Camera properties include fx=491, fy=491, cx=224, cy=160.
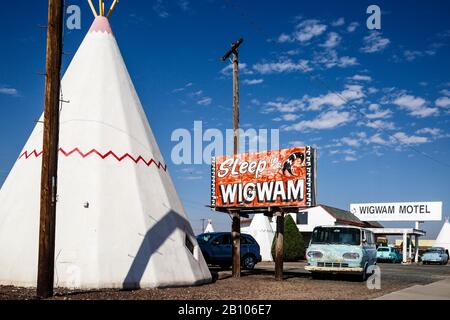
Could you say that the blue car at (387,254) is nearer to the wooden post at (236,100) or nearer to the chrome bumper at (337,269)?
the chrome bumper at (337,269)

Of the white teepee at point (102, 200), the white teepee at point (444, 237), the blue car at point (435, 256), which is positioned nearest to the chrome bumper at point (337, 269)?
the white teepee at point (102, 200)

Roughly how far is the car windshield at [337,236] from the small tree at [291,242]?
15.3 meters

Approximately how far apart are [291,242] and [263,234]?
7.78 feet

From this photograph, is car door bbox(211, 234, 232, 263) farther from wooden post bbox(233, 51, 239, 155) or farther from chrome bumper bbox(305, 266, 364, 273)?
wooden post bbox(233, 51, 239, 155)

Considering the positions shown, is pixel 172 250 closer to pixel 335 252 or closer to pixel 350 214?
pixel 335 252

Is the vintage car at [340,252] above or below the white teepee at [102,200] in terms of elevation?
below

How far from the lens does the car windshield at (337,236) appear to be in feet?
50.5

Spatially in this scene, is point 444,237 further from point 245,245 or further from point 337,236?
point 337,236

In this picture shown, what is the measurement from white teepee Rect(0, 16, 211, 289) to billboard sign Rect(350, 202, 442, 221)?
32.3 m

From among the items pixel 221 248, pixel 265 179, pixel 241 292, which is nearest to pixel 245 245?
pixel 221 248

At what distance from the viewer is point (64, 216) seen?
10.7 m

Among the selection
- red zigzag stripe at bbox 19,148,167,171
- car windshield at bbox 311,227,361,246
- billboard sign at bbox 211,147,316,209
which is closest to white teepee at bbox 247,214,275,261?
car windshield at bbox 311,227,361,246

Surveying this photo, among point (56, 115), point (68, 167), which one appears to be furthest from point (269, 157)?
point (56, 115)

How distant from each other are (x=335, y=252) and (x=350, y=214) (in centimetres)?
2994
